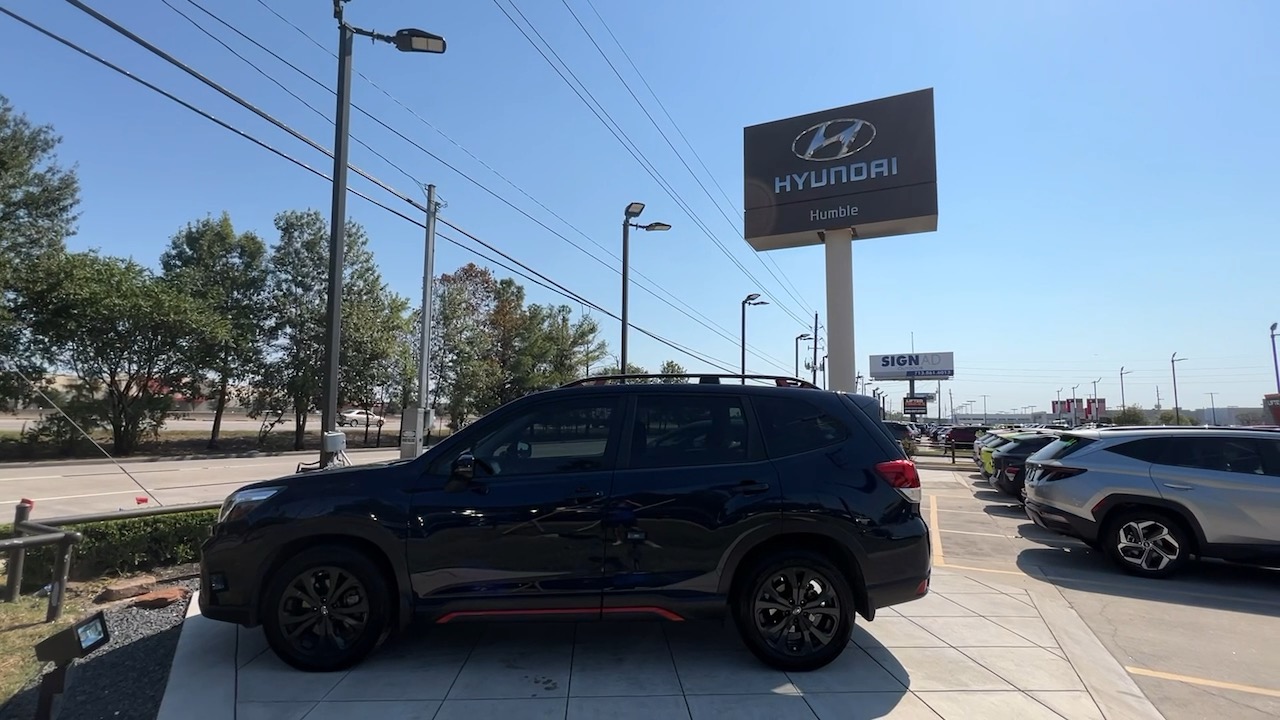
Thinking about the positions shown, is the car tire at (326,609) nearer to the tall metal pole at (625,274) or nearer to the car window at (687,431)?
the car window at (687,431)

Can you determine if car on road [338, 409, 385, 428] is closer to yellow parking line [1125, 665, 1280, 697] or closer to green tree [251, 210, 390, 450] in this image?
green tree [251, 210, 390, 450]

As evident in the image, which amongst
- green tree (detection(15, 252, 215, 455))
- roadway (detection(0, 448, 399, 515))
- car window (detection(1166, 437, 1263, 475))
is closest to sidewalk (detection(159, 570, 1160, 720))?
car window (detection(1166, 437, 1263, 475))

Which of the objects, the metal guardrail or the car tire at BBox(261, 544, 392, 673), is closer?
the car tire at BBox(261, 544, 392, 673)

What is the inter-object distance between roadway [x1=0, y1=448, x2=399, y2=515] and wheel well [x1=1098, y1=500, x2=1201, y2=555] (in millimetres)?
11162

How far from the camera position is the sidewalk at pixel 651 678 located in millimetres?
3730

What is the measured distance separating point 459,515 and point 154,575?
15.7 ft

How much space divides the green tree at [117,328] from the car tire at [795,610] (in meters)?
30.5

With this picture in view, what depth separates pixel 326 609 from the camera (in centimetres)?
420

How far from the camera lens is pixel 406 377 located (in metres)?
36.5

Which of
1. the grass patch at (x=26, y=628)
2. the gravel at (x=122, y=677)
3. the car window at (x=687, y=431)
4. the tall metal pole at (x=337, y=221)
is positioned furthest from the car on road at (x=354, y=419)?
the car window at (x=687, y=431)

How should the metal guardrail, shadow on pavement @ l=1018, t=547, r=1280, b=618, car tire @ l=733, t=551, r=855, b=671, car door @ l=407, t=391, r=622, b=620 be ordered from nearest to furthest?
car door @ l=407, t=391, r=622, b=620, car tire @ l=733, t=551, r=855, b=671, the metal guardrail, shadow on pavement @ l=1018, t=547, r=1280, b=618

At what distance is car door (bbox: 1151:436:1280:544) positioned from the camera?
6.95 m

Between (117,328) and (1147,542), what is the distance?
33.1 meters

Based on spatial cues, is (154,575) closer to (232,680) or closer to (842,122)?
(232,680)
